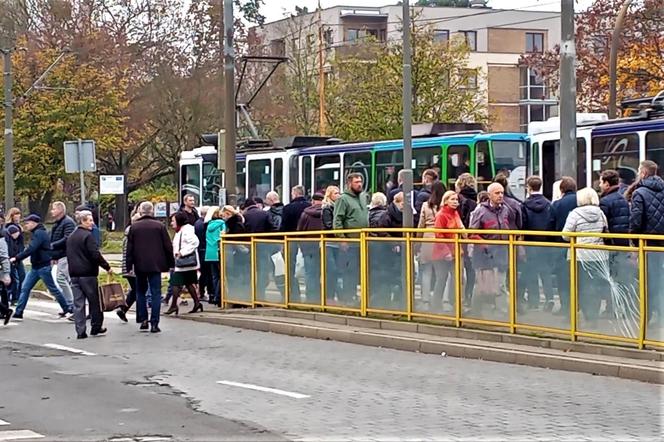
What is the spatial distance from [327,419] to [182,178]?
24913mm

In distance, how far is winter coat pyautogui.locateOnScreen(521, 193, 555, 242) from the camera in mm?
15680

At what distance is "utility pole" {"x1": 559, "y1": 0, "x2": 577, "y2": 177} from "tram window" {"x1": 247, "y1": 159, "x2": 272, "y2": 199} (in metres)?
14.3

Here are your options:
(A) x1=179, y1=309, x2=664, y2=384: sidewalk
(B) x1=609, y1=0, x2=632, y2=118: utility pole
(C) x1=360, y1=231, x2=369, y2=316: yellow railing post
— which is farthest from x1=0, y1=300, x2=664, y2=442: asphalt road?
(B) x1=609, y1=0, x2=632, y2=118: utility pole

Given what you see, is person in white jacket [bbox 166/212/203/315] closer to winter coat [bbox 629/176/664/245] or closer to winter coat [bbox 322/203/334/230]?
winter coat [bbox 322/203/334/230]

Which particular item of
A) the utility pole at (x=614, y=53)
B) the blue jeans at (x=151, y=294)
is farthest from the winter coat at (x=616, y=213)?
the utility pole at (x=614, y=53)

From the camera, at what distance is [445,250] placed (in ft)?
50.1

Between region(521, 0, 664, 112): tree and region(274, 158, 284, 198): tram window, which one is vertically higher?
region(521, 0, 664, 112): tree

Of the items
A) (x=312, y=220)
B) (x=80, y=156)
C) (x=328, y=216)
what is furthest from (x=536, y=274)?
(x=80, y=156)

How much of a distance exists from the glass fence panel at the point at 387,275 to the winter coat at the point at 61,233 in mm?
5201

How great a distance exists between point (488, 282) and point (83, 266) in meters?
5.64

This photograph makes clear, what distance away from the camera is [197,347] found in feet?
51.2

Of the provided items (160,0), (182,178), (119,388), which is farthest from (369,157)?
(160,0)

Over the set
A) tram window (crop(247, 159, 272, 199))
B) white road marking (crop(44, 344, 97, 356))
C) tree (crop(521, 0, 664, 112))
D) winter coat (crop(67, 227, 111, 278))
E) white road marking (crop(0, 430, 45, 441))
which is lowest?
white road marking (crop(44, 344, 97, 356))

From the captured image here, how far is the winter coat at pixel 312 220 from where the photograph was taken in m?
18.5
